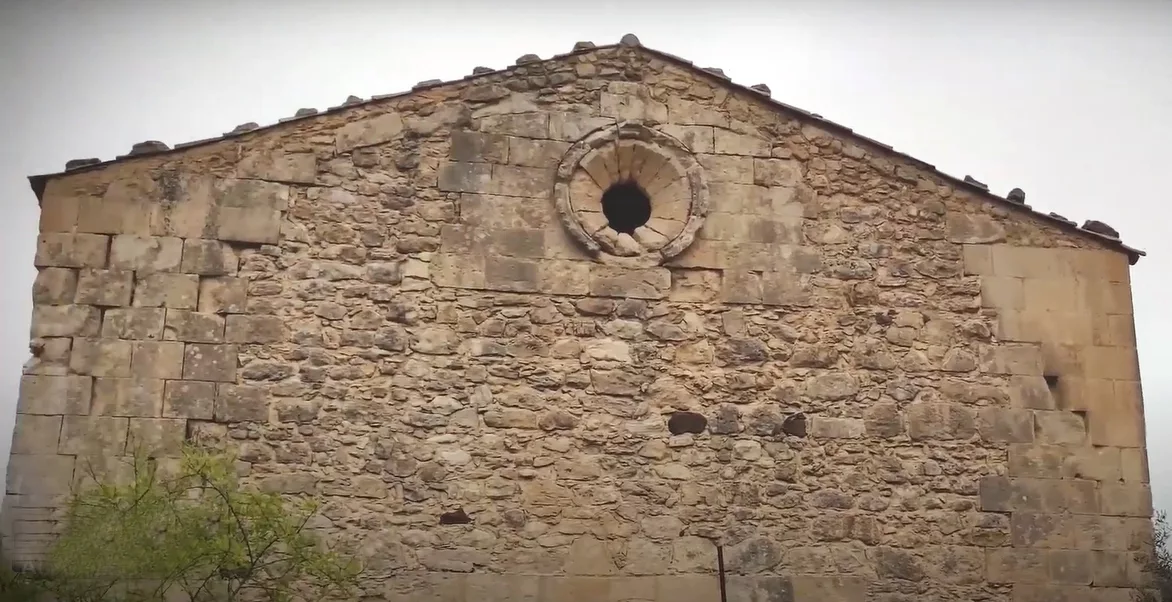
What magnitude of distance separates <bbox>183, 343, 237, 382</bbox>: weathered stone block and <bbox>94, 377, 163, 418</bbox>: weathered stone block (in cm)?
23

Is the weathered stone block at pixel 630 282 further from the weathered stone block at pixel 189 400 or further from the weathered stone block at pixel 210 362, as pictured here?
the weathered stone block at pixel 189 400

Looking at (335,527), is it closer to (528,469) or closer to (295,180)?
(528,469)

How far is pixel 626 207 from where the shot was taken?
793 centimetres

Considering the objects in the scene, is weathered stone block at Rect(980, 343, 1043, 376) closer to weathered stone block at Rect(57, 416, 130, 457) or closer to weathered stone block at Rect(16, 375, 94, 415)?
weathered stone block at Rect(57, 416, 130, 457)

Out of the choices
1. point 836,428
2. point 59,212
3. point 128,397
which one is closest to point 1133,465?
point 836,428

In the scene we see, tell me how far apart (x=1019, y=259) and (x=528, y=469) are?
425 cm

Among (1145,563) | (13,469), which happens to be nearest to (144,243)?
(13,469)

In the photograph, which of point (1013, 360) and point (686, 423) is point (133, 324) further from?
point (1013, 360)

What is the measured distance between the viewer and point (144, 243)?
698 cm

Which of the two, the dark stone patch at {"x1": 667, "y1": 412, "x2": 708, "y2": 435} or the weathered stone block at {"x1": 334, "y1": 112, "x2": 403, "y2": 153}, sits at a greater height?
the weathered stone block at {"x1": 334, "y1": 112, "x2": 403, "y2": 153}

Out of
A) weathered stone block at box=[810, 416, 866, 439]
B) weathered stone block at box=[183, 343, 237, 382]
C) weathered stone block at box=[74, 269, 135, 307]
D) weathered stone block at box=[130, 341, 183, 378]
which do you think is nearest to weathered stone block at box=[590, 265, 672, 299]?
weathered stone block at box=[810, 416, 866, 439]

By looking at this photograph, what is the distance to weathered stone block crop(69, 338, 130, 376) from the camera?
6.68m

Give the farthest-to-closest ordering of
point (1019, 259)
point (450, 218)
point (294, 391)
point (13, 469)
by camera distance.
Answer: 1. point (1019, 259)
2. point (450, 218)
3. point (294, 391)
4. point (13, 469)

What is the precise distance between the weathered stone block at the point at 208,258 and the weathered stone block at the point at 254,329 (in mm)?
366
